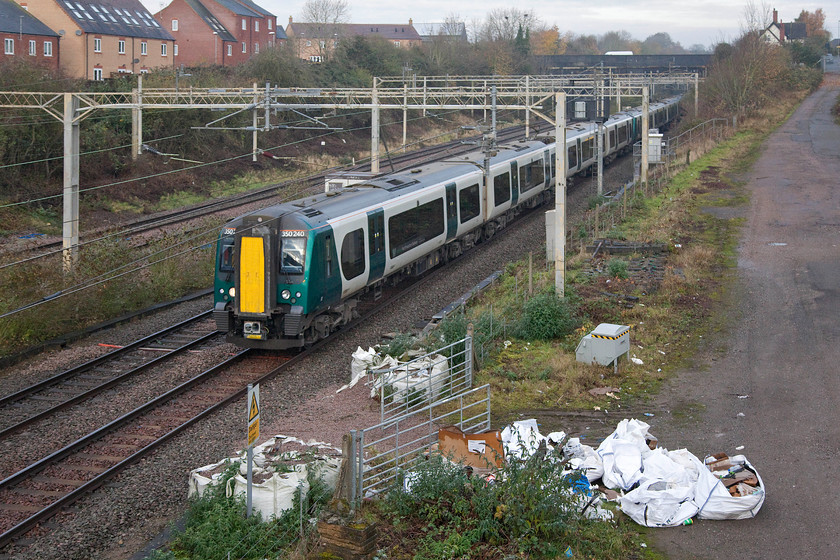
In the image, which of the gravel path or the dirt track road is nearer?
the dirt track road

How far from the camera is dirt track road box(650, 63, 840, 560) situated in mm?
8586

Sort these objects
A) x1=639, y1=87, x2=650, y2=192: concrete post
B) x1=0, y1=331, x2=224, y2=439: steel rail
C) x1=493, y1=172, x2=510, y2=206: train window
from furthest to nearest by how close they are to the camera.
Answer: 1. x1=639, y1=87, x2=650, y2=192: concrete post
2. x1=493, y1=172, x2=510, y2=206: train window
3. x1=0, y1=331, x2=224, y2=439: steel rail

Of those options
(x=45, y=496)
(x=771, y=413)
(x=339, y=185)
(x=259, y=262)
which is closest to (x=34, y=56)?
(x=339, y=185)

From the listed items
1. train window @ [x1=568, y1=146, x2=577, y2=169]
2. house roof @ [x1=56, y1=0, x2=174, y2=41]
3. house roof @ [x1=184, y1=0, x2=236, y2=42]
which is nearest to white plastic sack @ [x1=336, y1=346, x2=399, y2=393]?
train window @ [x1=568, y1=146, x2=577, y2=169]

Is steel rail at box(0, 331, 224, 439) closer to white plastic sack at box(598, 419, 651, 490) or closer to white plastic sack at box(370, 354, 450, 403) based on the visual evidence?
white plastic sack at box(370, 354, 450, 403)

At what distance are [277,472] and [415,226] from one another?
11330mm

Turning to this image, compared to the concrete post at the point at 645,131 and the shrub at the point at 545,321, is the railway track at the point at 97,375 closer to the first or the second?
the shrub at the point at 545,321

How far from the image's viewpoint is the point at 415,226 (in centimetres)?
2012

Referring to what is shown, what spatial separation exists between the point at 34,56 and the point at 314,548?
42.5 m

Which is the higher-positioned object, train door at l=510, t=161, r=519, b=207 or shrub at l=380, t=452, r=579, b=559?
train door at l=510, t=161, r=519, b=207

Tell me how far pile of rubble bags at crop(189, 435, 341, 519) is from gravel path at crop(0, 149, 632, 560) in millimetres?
584

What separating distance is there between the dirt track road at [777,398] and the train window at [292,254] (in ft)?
21.4

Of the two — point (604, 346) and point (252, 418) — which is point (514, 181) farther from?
point (252, 418)

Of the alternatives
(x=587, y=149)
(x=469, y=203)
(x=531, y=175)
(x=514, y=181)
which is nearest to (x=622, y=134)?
(x=587, y=149)
